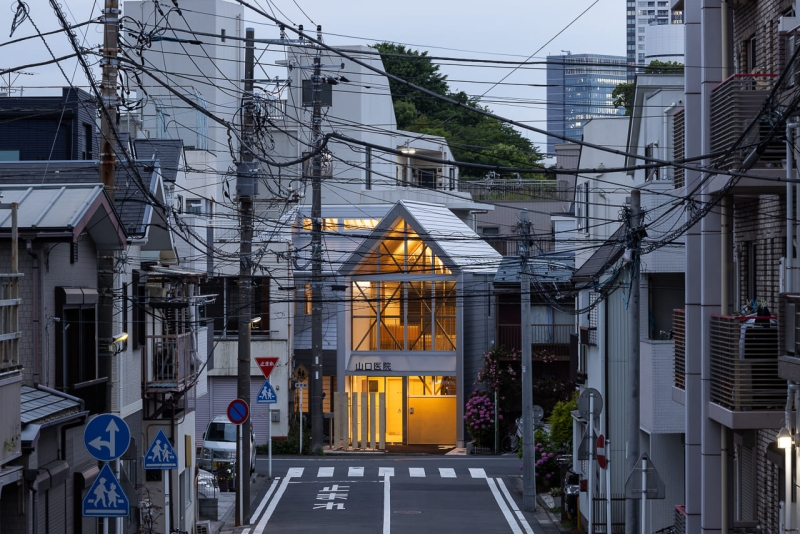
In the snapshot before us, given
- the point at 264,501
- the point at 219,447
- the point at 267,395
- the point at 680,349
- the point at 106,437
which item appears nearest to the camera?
the point at 106,437

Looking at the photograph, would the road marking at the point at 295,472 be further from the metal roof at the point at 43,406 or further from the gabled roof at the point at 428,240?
the metal roof at the point at 43,406

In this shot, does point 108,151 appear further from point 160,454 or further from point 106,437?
point 160,454

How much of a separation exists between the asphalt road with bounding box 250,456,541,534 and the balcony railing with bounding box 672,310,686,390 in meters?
8.51

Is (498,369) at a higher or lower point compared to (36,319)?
lower

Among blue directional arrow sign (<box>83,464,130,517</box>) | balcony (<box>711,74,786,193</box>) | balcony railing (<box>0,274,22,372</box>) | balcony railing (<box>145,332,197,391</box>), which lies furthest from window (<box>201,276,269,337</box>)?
balcony (<box>711,74,786,193</box>)

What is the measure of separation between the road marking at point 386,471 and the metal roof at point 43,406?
1989cm

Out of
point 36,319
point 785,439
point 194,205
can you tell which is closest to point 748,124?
point 785,439

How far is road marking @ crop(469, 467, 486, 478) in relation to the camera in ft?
111

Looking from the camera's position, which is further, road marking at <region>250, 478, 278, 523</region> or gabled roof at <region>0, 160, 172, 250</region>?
road marking at <region>250, 478, 278, 523</region>

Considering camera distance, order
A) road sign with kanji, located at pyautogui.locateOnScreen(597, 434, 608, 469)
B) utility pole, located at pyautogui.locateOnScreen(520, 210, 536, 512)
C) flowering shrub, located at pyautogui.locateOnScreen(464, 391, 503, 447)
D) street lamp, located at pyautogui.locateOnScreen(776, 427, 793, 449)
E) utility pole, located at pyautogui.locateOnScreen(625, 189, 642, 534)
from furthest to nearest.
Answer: flowering shrub, located at pyautogui.locateOnScreen(464, 391, 503, 447)
utility pole, located at pyautogui.locateOnScreen(520, 210, 536, 512)
road sign with kanji, located at pyautogui.locateOnScreen(597, 434, 608, 469)
utility pole, located at pyautogui.locateOnScreen(625, 189, 642, 534)
street lamp, located at pyautogui.locateOnScreen(776, 427, 793, 449)

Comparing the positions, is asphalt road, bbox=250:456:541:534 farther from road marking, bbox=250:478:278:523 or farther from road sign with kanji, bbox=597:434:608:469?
road sign with kanji, bbox=597:434:608:469

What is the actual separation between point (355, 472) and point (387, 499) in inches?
224

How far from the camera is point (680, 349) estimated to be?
1712 centimetres

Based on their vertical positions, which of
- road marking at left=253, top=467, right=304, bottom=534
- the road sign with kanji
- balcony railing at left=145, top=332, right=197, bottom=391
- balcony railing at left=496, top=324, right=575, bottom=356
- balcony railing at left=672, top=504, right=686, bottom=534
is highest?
balcony railing at left=145, top=332, right=197, bottom=391
